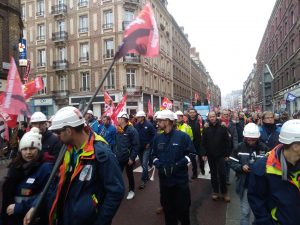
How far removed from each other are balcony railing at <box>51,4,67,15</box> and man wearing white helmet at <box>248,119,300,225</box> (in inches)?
1333

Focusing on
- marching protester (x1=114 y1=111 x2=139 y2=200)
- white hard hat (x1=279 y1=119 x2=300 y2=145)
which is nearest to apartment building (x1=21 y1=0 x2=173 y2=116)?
marching protester (x1=114 y1=111 x2=139 y2=200)

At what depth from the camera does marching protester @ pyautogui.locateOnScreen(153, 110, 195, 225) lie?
13.7 ft

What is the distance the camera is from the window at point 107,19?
3114 cm

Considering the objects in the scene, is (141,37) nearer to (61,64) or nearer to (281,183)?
(281,183)

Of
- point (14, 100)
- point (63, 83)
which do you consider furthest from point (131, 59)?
point (14, 100)

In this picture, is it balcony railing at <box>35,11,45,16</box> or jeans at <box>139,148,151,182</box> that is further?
balcony railing at <box>35,11,45,16</box>

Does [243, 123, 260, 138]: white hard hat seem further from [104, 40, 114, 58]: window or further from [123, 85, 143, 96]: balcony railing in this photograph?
[104, 40, 114, 58]: window

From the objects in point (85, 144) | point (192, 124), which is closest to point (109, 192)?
point (85, 144)

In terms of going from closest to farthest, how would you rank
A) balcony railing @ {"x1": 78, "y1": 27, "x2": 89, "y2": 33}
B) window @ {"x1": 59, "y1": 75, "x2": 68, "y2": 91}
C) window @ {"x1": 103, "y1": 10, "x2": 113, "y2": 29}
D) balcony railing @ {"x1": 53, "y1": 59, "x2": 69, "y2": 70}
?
window @ {"x1": 103, "y1": 10, "x2": 113, "y2": 29} < balcony railing @ {"x1": 78, "y1": 27, "x2": 89, "y2": 33} < balcony railing @ {"x1": 53, "y1": 59, "x2": 69, "y2": 70} < window @ {"x1": 59, "y1": 75, "x2": 68, "y2": 91}

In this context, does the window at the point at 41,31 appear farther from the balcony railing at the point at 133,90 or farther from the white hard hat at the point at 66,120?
the white hard hat at the point at 66,120

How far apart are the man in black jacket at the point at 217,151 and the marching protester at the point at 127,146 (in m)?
1.56

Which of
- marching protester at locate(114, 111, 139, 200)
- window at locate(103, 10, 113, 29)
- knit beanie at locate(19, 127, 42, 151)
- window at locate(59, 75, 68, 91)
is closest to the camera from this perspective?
knit beanie at locate(19, 127, 42, 151)

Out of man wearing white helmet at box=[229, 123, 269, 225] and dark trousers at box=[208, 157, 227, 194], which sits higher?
man wearing white helmet at box=[229, 123, 269, 225]

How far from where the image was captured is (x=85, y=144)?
8.07 feet
